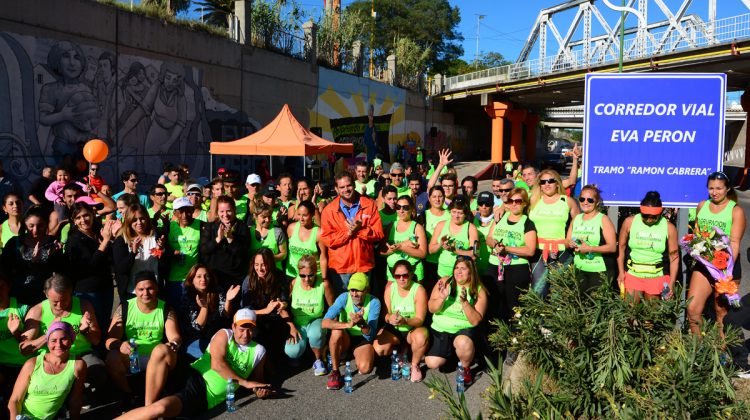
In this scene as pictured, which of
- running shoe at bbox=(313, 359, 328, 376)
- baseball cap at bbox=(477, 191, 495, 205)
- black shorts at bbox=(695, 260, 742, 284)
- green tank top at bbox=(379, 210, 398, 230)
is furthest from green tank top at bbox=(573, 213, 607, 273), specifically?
running shoe at bbox=(313, 359, 328, 376)

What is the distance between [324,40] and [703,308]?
79.3ft

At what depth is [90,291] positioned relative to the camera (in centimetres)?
564

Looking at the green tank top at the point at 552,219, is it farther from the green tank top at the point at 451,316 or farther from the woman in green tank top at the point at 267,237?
the woman in green tank top at the point at 267,237

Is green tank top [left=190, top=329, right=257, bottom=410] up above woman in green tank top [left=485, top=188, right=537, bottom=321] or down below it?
below

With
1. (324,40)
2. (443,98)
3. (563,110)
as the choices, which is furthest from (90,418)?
(563,110)

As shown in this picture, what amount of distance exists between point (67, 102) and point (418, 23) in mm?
62155

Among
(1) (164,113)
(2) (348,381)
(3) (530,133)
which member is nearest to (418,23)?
(3) (530,133)

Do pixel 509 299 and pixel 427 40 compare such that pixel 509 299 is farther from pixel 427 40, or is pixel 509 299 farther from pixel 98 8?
pixel 427 40

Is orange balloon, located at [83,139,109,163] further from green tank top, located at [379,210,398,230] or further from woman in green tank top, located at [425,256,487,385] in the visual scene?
woman in green tank top, located at [425,256,487,385]

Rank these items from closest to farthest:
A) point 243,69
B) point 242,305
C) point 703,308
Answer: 1. point 703,308
2. point 242,305
3. point 243,69

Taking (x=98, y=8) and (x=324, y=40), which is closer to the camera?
(x=98, y=8)

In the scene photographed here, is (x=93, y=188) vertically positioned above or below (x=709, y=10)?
below

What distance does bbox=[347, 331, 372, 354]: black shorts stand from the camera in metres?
5.89

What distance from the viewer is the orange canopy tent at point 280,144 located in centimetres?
1242
